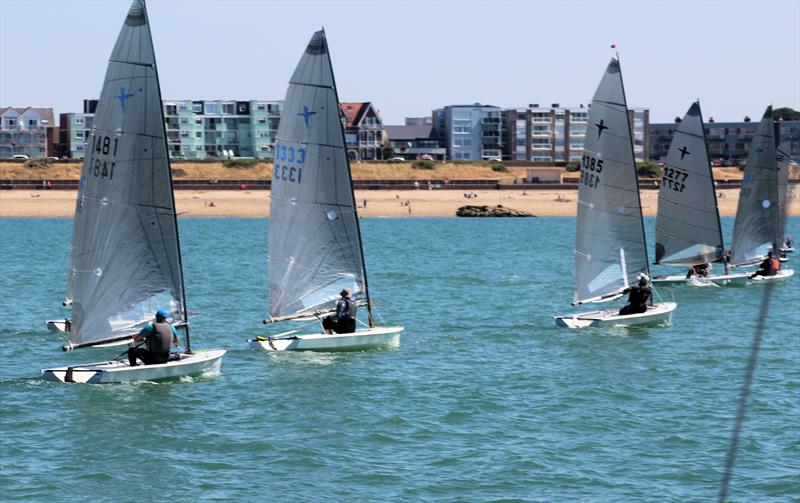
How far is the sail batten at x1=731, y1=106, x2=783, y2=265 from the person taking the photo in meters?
56.7

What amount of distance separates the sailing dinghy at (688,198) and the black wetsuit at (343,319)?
2189cm

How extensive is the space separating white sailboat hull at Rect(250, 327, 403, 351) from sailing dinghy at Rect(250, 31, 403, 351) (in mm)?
28

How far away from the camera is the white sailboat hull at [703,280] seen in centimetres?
5238

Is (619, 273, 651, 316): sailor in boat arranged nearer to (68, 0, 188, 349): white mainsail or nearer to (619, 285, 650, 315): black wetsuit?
(619, 285, 650, 315): black wetsuit

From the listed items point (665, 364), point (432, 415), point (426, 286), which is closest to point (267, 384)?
point (432, 415)

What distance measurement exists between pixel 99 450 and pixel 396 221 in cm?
10273

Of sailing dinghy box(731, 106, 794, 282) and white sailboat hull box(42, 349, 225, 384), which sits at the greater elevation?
sailing dinghy box(731, 106, 794, 282)

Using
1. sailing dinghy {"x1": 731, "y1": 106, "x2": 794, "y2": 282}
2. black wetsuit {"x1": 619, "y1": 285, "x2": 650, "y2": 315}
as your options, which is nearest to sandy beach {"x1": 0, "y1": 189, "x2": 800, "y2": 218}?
sailing dinghy {"x1": 731, "y1": 106, "x2": 794, "y2": 282}

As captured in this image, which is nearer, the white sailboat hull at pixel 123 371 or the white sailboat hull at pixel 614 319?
the white sailboat hull at pixel 123 371

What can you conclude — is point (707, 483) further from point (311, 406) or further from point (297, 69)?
A: point (297, 69)

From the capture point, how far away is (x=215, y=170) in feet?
532

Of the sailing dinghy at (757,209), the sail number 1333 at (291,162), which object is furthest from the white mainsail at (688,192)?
the sail number 1333 at (291,162)

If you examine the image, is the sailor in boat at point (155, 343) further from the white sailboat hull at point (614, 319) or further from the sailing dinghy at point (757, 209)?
the sailing dinghy at point (757, 209)

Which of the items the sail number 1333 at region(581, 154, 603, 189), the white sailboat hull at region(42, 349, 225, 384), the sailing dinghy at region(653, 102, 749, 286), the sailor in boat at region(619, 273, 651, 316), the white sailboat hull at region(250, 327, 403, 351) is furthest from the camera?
the sailing dinghy at region(653, 102, 749, 286)
